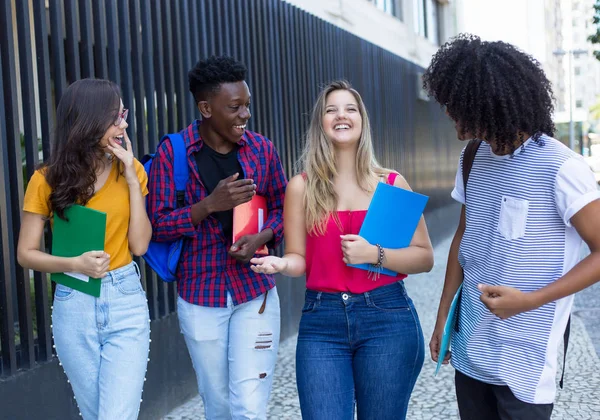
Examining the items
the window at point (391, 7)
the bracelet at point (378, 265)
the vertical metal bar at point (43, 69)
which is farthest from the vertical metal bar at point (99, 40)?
the window at point (391, 7)

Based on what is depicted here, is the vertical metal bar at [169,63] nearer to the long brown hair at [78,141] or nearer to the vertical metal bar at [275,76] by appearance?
the vertical metal bar at [275,76]

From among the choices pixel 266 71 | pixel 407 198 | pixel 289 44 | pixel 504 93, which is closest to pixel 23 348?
pixel 407 198

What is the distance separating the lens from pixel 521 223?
2.49 meters

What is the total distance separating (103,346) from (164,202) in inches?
26.8

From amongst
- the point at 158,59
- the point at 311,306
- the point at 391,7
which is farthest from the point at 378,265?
the point at 391,7

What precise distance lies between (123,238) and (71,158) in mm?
386

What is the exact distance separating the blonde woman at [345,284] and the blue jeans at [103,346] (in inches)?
22.6

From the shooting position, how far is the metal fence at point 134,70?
414cm

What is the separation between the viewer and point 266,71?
7242 mm

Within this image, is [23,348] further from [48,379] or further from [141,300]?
[141,300]

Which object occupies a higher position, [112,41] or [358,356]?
[112,41]

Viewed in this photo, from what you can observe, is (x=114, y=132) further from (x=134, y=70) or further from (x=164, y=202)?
(x=134, y=70)

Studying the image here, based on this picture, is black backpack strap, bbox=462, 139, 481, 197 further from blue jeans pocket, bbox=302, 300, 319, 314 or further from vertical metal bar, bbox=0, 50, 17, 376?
vertical metal bar, bbox=0, 50, 17, 376

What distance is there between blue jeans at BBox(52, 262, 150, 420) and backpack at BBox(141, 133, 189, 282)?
1.15 feet
